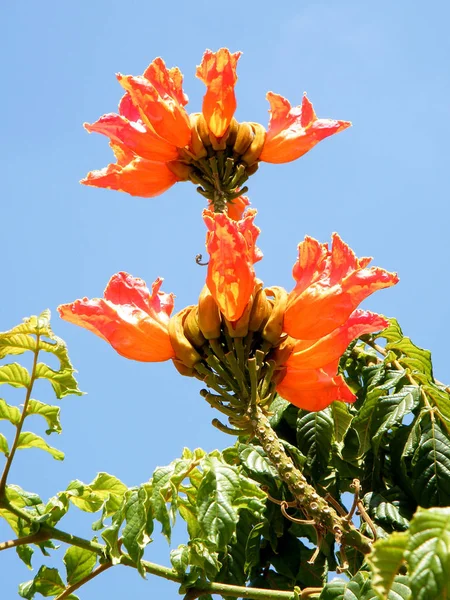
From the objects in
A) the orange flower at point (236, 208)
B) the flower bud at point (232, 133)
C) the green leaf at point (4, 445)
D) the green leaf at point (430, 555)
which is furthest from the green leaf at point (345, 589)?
the flower bud at point (232, 133)

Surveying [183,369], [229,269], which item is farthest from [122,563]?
[229,269]

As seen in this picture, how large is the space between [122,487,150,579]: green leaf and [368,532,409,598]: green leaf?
1131 mm

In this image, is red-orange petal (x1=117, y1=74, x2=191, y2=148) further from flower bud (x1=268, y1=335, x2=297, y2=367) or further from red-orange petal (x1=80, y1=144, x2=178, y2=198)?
flower bud (x1=268, y1=335, x2=297, y2=367)

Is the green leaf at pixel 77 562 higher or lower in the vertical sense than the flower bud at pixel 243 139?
lower

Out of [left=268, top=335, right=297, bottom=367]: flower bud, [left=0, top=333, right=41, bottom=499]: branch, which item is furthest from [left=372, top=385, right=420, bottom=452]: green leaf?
[left=0, top=333, right=41, bottom=499]: branch

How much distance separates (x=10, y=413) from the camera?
3041 mm

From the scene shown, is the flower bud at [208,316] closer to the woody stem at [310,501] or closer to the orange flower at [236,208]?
the woody stem at [310,501]

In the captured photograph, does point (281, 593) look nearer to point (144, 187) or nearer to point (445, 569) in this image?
point (445, 569)

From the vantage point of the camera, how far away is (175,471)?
2.83 metres

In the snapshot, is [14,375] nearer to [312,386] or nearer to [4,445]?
[4,445]

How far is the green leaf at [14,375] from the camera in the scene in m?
2.94

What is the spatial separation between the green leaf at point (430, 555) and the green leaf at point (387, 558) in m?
0.04

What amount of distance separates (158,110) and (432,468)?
5.52 ft

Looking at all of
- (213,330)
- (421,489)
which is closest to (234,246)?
(213,330)
